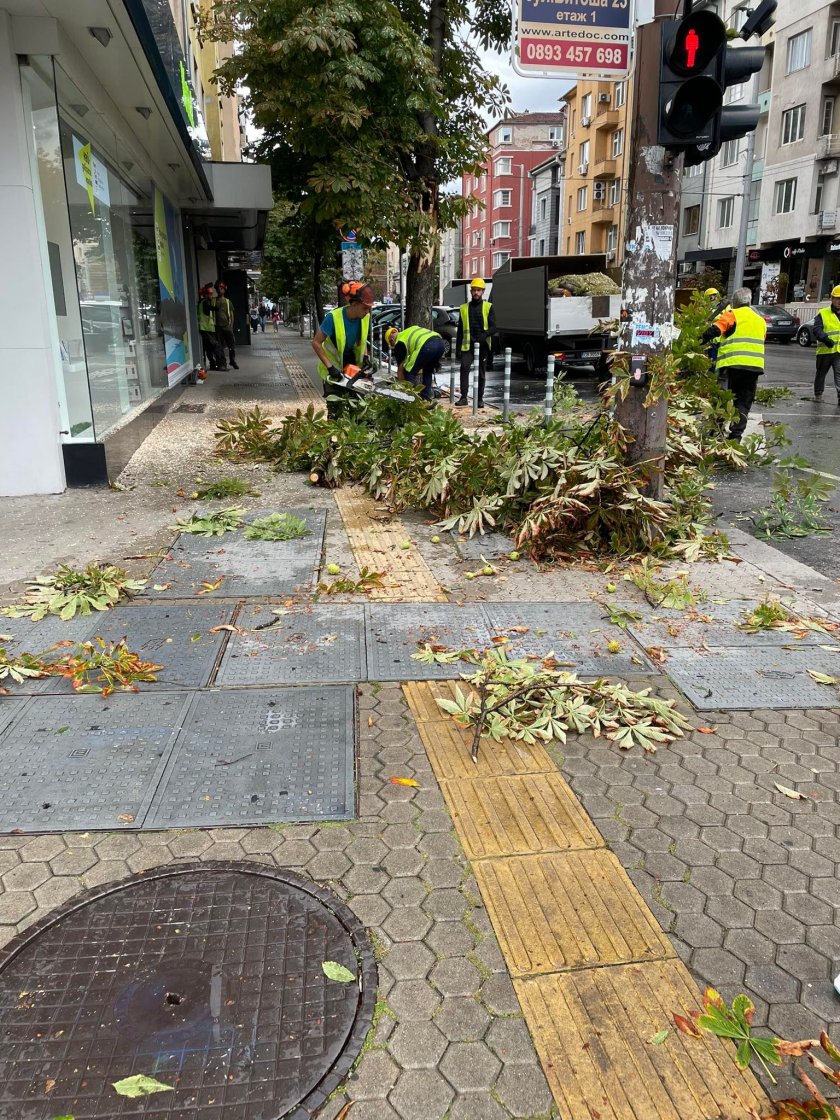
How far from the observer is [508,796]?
3.36m

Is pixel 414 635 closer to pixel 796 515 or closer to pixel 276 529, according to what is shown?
pixel 276 529

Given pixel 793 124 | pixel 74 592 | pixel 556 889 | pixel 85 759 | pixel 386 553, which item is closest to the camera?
pixel 556 889

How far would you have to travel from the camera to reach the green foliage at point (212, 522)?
6.77 metres

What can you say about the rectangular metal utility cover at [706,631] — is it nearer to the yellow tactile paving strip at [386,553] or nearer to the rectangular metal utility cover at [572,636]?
the rectangular metal utility cover at [572,636]

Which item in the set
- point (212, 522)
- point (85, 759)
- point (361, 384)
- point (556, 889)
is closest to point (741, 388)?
point (361, 384)

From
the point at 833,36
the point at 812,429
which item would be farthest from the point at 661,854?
the point at 833,36

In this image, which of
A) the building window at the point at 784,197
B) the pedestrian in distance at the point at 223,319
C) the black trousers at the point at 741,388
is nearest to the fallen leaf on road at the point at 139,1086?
the black trousers at the point at 741,388

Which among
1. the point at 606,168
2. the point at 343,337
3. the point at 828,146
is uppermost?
the point at 606,168

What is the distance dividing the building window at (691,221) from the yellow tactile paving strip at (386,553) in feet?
158

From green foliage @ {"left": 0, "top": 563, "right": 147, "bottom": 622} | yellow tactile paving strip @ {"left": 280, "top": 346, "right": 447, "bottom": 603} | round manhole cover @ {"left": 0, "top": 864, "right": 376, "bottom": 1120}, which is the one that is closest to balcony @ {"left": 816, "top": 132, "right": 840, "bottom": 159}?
yellow tactile paving strip @ {"left": 280, "top": 346, "right": 447, "bottom": 603}

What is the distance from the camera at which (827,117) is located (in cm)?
3903

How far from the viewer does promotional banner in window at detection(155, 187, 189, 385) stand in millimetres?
14672

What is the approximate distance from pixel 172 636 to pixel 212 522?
227cm

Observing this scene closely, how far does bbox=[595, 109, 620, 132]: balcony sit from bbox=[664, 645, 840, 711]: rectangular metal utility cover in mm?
54377
